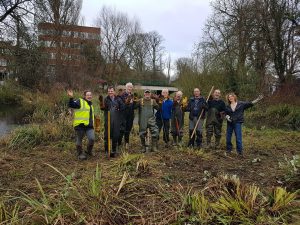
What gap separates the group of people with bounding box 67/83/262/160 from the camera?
756 centimetres

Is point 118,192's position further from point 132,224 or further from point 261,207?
point 261,207

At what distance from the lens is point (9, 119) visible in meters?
18.0

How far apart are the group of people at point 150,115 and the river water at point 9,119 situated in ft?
24.1

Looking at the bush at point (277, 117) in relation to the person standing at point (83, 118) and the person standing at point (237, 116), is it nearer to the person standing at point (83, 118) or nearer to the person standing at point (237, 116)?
the person standing at point (237, 116)

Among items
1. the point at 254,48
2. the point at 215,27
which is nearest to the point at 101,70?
the point at 215,27

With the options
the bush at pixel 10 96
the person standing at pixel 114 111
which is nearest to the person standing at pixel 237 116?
the person standing at pixel 114 111

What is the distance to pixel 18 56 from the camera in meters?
21.8

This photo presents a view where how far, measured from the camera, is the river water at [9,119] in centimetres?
1470

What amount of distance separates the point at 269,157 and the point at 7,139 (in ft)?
24.2

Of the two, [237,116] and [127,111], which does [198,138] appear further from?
[127,111]

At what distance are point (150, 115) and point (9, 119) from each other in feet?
41.1

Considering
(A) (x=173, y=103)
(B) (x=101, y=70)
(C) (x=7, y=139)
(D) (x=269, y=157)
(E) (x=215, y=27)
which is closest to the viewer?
(D) (x=269, y=157)

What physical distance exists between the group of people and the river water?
24.1 feet

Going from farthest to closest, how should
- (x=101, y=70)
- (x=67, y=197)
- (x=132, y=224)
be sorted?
1. (x=101, y=70)
2. (x=67, y=197)
3. (x=132, y=224)
